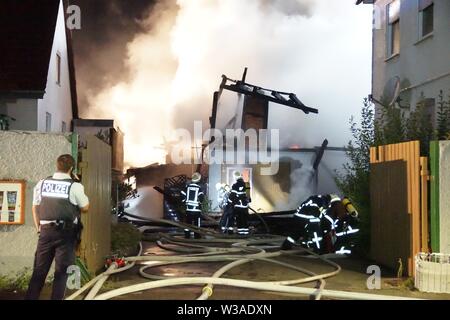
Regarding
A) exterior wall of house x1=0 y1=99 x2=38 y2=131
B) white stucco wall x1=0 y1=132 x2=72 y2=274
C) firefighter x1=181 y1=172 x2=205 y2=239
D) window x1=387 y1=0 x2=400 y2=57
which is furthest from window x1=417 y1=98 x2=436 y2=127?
exterior wall of house x1=0 y1=99 x2=38 y2=131

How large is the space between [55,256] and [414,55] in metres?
10.1

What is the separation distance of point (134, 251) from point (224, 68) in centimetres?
2189

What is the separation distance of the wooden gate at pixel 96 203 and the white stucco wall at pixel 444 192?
463 cm

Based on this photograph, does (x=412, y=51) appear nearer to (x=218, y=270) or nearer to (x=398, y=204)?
(x=398, y=204)

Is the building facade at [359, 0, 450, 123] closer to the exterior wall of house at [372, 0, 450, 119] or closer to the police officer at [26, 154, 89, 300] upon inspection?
the exterior wall of house at [372, 0, 450, 119]

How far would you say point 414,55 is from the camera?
12703 mm

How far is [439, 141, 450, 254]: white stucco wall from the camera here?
7.15m

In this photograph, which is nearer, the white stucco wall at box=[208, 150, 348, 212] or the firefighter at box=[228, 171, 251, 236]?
the firefighter at box=[228, 171, 251, 236]

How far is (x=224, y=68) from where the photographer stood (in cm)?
3072

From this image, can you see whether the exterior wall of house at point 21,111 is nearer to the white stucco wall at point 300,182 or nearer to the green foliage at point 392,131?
the white stucco wall at point 300,182
